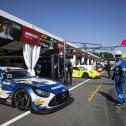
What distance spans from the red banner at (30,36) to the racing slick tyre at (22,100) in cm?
774

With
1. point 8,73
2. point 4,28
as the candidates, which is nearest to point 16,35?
point 4,28

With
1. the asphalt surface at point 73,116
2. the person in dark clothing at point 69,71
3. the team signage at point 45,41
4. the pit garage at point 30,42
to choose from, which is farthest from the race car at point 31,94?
the team signage at point 45,41

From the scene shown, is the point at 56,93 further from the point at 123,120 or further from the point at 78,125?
the point at 123,120

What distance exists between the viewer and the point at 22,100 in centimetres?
701

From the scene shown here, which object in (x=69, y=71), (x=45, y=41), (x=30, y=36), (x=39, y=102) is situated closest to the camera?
(x=39, y=102)

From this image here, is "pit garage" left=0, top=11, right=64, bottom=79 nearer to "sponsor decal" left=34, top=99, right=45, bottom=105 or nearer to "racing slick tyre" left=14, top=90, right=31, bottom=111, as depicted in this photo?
"racing slick tyre" left=14, top=90, right=31, bottom=111

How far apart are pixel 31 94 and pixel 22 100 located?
504 mm

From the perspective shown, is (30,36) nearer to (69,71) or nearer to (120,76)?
(69,71)

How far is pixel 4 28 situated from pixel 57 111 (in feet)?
24.2

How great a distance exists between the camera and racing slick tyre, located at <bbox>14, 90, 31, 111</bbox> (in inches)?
270

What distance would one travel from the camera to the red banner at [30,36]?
575 inches

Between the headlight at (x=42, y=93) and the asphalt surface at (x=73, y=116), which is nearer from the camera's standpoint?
the asphalt surface at (x=73, y=116)

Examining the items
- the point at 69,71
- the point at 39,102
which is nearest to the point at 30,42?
the point at 69,71

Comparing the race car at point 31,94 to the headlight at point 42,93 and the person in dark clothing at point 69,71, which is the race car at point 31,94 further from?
the person in dark clothing at point 69,71
